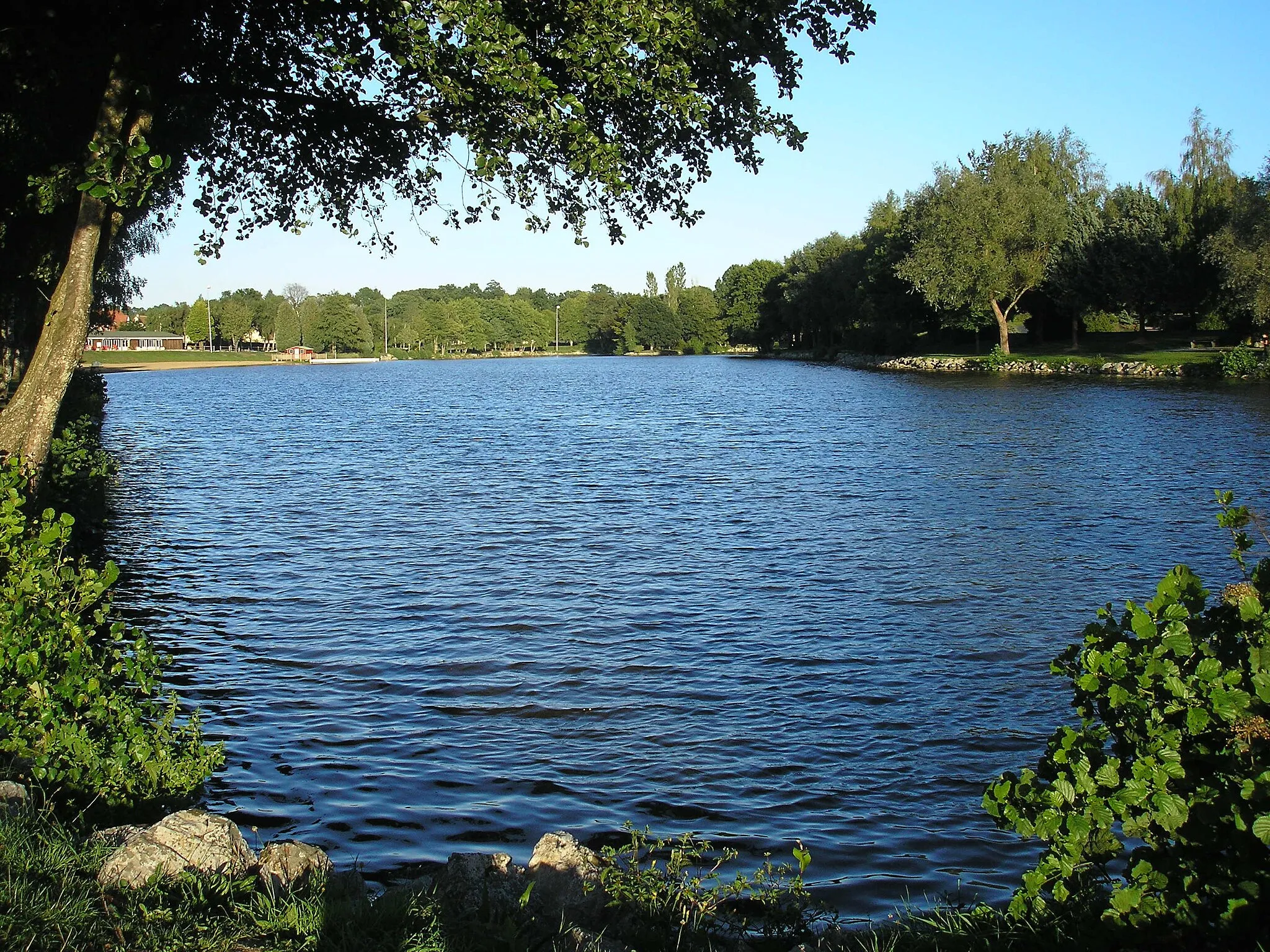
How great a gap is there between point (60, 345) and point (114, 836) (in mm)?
5379

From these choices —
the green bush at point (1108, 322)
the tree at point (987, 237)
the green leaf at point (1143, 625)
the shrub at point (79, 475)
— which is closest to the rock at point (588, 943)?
the green leaf at point (1143, 625)

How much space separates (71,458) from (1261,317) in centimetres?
5417

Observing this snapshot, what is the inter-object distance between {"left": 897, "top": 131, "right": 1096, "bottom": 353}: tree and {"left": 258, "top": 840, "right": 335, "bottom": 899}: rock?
7122 cm

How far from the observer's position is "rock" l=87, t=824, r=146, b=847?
5.35 meters

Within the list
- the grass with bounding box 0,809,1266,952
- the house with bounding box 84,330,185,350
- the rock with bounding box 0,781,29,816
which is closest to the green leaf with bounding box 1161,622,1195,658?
the grass with bounding box 0,809,1266,952

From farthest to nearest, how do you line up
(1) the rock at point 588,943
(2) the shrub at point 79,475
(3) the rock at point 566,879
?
(2) the shrub at point 79,475, (3) the rock at point 566,879, (1) the rock at point 588,943

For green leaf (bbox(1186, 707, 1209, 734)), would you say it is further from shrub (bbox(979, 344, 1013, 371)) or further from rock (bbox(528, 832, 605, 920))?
shrub (bbox(979, 344, 1013, 371))

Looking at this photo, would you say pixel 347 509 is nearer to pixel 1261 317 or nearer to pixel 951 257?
pixel 1261 317

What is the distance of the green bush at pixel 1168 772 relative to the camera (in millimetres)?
4332

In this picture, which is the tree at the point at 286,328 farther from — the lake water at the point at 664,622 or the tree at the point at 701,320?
the lake water at the point at 664,622

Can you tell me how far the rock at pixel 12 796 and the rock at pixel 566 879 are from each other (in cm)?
279

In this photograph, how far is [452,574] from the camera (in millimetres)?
17125

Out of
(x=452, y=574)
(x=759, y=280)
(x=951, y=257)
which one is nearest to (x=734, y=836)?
(x=452, y=574)

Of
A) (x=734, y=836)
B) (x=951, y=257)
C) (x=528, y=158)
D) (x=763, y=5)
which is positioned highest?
(x=951, y=257)
